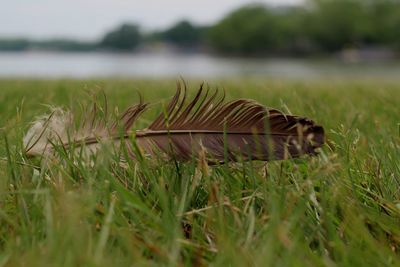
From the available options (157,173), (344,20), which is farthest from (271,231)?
(344,20)

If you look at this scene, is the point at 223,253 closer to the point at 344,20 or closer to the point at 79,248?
the point at 79,248

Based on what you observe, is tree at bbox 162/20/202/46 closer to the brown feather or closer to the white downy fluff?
the white downy fluff

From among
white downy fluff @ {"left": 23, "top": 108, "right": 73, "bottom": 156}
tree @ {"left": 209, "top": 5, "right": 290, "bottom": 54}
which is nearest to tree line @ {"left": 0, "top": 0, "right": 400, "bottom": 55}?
tree @ {"left": 209, "top": 5, "right": 290, "bottom": 54}

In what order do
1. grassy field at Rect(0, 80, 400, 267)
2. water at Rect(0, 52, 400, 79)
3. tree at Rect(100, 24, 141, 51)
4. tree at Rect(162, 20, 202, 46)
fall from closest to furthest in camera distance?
grassy field at Rect(0, 80, 400, 267)
water at Rect(0, 52, 400, 79)
tree at Rect(100, 24, 141, 51)
tree at Rect(162, 20, 202, 46)

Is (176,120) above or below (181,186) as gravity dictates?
above

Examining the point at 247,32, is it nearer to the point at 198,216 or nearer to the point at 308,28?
the point at 308,28

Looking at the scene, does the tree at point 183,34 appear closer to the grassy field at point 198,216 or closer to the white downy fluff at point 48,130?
the white downy fluff at point 48,130
